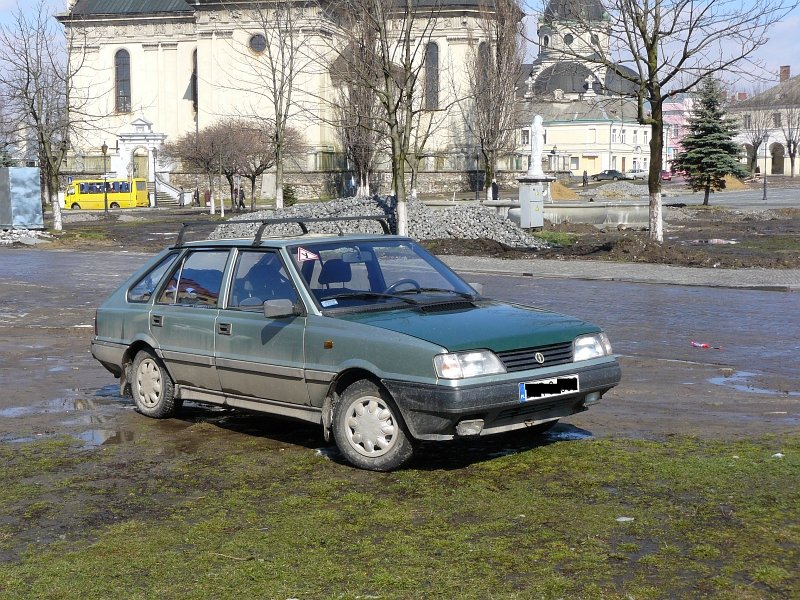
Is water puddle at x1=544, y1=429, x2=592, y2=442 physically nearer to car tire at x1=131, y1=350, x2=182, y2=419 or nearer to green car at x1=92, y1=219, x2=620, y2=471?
green car at x1=92, y1=219, x2=620, y2=471

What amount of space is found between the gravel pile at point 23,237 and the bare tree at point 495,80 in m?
27.9

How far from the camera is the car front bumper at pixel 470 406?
6.51 metres

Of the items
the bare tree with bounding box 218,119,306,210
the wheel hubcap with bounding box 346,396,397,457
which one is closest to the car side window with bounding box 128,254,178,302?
the wheel hubcap with bounding box 346,396,397,457

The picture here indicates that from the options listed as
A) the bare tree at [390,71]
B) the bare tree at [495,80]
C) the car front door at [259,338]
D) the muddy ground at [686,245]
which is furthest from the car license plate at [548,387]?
the bare tree at [495,80]

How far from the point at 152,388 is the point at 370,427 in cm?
260

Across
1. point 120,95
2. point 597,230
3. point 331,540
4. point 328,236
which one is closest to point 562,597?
point 331,540

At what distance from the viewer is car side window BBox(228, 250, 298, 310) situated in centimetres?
778

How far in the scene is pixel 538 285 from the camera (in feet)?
68.4

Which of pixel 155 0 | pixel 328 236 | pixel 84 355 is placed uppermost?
pixel 155 0

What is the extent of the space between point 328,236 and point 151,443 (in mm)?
1991

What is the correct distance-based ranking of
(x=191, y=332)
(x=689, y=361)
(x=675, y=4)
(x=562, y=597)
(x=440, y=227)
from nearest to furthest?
(x=562, y=597), (x=191, y=332), (x=689, y=361), (x=675, y=4), (x=440, y=227)

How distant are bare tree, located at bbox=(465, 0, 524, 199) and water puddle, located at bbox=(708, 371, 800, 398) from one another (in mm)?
48881

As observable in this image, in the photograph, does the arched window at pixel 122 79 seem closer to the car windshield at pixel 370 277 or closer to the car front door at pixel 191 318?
the car front door at pixel 191 318

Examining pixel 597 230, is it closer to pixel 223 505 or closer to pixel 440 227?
pixel 440 227
